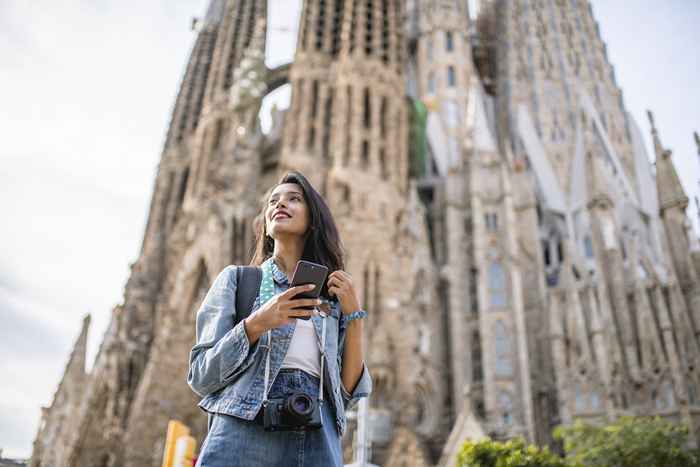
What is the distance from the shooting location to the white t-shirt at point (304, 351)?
2430mm

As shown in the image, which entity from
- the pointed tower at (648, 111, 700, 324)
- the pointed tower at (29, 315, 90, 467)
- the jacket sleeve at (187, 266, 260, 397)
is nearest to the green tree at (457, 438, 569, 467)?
the jacket sleeve at (187, 266, 260, 397)

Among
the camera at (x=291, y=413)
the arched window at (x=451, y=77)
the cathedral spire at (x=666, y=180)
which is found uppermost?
the arched window at (x=451, y=77)

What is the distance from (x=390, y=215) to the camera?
23531mm

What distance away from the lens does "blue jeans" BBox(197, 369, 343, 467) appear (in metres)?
2.19

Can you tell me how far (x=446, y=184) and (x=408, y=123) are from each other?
4.24 metres

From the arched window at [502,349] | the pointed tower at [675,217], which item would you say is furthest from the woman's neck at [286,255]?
the pointed tower at [675,217]

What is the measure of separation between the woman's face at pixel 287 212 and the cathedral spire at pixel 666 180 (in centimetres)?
3121

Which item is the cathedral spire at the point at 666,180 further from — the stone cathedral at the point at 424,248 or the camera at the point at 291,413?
the camera at the point at 291,413

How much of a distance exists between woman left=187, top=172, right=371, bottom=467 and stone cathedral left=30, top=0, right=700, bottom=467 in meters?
15.8

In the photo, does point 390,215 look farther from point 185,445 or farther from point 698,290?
point 185,445

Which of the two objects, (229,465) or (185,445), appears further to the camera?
(185,445)

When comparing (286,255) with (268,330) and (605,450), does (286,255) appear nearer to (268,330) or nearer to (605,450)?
(268,330)

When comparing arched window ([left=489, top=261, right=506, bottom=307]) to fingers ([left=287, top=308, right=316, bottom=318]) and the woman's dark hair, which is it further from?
fingers ([left=287, top=308, right=316, bottom=318])

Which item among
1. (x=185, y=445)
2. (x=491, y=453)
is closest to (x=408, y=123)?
(x=491, y=453)
